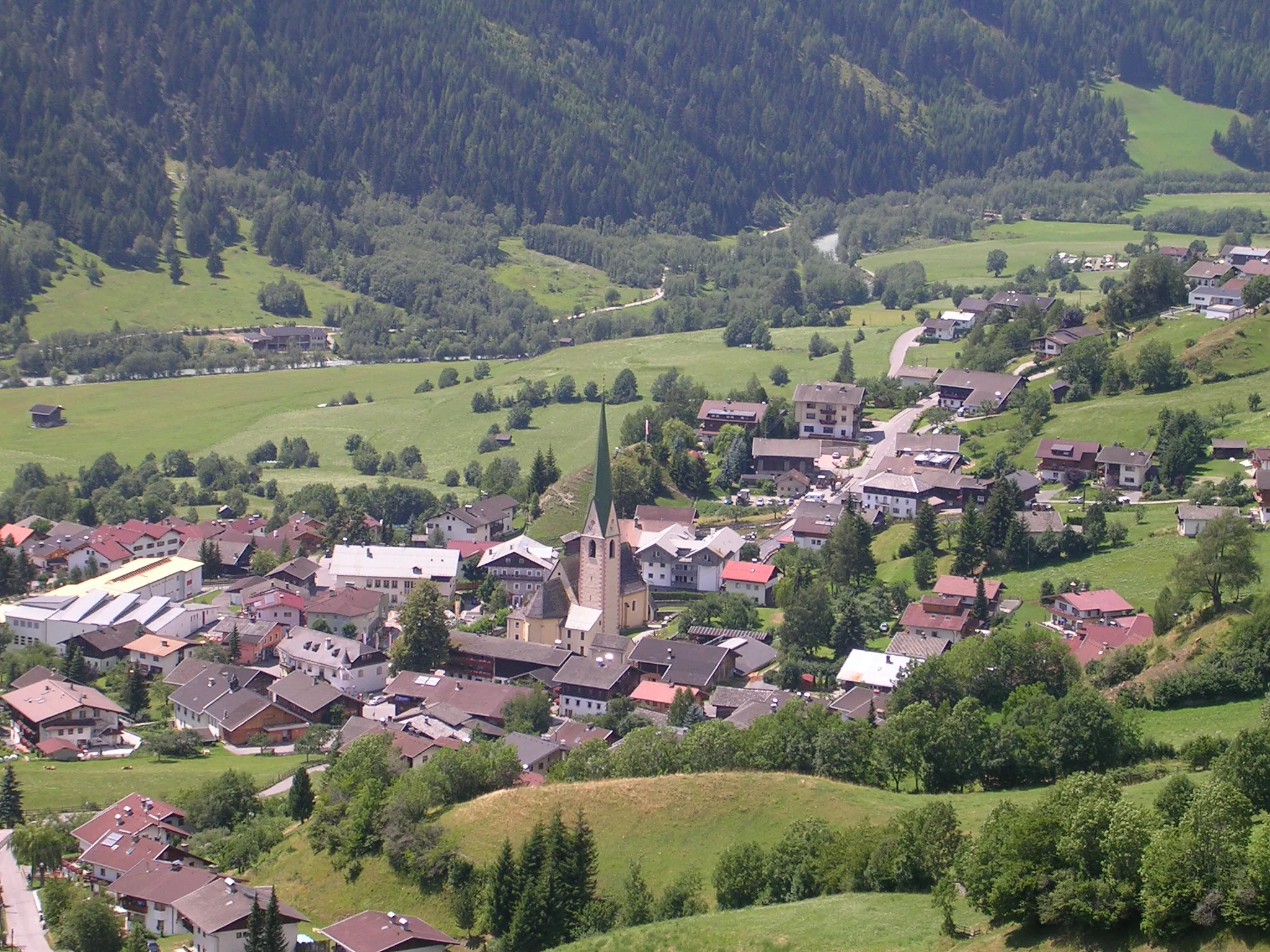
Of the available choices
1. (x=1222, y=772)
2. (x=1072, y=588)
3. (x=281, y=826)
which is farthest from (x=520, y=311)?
(x=1222, y=772)

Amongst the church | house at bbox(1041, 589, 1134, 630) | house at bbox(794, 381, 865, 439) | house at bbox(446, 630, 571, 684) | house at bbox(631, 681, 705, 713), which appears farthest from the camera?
house at bbox(794, 381, 865, 439)

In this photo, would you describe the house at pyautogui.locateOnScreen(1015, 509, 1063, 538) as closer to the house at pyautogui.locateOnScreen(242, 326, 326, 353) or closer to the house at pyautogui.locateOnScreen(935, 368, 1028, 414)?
the house at pyautogui.locateOnScreen(935, 368, 1028, 414)

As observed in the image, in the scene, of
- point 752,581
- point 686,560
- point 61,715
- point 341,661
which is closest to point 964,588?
point 752,581

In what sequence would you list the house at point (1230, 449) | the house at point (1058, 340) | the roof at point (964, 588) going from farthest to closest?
the house at point (1058, 340), the house at point (1230, 449), the roof at point (964, 588)

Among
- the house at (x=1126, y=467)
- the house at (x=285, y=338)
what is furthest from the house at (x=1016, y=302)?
the house at (x=285, y=338)

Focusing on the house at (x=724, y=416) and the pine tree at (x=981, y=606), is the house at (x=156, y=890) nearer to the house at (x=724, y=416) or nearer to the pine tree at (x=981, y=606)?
the pine tree at (x=981, y=606)

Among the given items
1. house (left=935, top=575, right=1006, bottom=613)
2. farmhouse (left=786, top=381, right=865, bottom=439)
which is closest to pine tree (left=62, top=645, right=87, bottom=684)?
house (left=935, top=575, right=1006, bottom=613)
